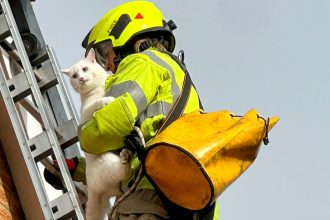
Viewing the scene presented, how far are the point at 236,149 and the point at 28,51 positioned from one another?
2.11 m

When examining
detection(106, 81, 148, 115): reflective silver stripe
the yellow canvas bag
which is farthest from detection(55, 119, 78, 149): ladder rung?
the yellow canvas bag

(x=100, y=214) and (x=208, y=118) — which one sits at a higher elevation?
(x=208, y=118)

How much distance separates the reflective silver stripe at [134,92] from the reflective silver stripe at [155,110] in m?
0.07

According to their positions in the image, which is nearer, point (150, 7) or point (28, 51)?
point (150, 7)

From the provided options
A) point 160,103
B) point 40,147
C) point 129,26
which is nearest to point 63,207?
point 40,147

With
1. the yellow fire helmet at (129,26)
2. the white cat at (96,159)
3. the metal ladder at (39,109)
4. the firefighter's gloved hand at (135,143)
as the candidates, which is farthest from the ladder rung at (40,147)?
the firefighter's gloved hand at (135,143)

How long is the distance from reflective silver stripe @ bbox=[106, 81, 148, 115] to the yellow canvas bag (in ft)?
0.67

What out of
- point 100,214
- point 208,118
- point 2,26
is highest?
point 2,26

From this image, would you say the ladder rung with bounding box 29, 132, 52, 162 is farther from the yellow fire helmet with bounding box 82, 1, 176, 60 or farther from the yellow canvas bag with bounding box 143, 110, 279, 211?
the yellow canvas bag with bounding box 143, 110, 279, 211

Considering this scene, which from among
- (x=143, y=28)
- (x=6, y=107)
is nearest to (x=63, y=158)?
(x=6, y=107)

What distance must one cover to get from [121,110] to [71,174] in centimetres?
114

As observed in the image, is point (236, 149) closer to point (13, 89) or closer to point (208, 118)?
point (208, 118)

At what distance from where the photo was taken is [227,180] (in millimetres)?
4816

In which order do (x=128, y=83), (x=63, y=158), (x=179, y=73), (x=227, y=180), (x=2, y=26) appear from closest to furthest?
(x=227, y=180) → (x=128, y=83) → (x=179, y=73) → (x=63, y=158) → (x=2, y=26)
